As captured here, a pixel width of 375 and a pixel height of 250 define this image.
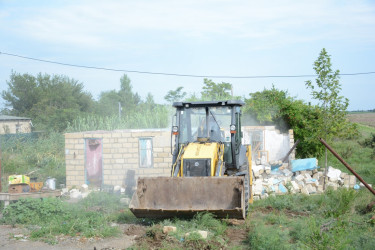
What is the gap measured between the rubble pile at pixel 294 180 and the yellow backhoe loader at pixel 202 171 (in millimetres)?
3448

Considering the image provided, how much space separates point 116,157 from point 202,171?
25.9 ft

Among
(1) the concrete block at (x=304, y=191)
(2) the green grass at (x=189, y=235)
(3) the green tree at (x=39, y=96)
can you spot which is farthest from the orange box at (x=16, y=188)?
(3) the green tree at (x=39, y=96)

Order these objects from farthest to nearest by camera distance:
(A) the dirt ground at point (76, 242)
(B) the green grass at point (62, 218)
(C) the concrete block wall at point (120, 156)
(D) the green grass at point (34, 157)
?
(D) the green grass at point (34, 157) < (C) the concrete block wall at point (120, 156) < (B) the green grass at point (62, 218) < (A) the dirt ground at point (76, 242)

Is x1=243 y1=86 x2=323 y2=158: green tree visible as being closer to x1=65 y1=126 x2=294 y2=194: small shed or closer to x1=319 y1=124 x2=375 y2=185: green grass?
x1=319 y1=124 x2=375 y2=185: green grass

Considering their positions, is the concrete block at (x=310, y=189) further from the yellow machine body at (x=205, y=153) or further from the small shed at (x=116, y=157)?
the yellow machine body at (x=205, y=153)

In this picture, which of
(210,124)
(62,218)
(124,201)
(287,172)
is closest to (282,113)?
(287,172)

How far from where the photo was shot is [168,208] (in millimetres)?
8695

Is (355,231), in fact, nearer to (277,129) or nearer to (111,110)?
(277,129)

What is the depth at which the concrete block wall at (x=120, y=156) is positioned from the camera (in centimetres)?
1619

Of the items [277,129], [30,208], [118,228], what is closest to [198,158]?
[118,228]

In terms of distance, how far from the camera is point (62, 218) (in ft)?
33.1

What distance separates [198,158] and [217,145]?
2.32 ft

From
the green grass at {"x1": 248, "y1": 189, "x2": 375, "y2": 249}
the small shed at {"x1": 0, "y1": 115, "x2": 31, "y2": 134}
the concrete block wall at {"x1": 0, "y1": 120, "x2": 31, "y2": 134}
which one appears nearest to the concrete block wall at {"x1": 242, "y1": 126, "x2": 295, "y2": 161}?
the green grass at {"x1": 248, "y1": 189, "x2": 375, "y2": 249}

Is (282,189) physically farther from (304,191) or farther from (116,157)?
(116,157)
